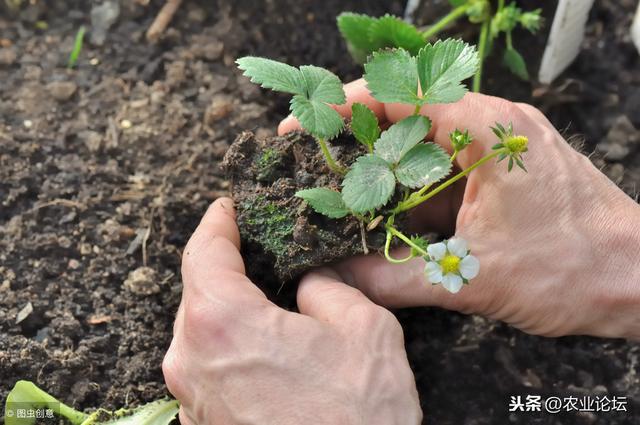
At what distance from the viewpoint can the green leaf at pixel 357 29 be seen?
179 centimetres

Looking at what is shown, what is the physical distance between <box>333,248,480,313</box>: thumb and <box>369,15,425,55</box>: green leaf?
1.70ft

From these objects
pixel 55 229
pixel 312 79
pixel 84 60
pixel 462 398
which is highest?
pixel 312 79

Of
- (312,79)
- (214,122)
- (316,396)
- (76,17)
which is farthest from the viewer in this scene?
(76,17)

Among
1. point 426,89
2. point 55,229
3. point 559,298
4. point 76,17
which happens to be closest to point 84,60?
point 76,17

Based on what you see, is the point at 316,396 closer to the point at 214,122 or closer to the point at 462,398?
the point at 462,398

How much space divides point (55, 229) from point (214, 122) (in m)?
0.48

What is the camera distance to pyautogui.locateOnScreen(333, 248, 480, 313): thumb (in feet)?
4.69

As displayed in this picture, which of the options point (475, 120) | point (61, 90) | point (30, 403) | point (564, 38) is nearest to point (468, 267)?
point (475, 120)

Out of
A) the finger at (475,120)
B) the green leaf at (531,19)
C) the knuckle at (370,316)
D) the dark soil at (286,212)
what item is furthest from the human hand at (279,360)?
the green leaf at (531,19)

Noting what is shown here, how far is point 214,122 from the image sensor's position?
1.98 m

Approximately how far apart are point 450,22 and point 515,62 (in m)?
0.22

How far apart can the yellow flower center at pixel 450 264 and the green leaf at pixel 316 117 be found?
283mm

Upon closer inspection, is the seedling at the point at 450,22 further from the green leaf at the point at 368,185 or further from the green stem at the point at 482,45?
the green leaf at the point at 368,185

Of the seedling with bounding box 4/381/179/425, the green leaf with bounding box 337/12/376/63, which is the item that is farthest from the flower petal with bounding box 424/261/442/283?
the green leaf with bounding box 337/12/376/63
